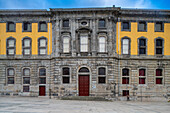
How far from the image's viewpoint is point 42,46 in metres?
27.4

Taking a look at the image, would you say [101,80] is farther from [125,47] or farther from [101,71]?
[125,47]

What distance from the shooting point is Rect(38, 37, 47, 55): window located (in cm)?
2736

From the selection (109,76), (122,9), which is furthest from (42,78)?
(122,9)

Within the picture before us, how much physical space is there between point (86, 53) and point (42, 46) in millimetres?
7200

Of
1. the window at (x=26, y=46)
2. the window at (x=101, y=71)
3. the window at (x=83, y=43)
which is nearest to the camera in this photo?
the window at (x=101, y=71)

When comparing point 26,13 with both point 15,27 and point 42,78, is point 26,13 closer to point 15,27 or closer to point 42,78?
point 15,27

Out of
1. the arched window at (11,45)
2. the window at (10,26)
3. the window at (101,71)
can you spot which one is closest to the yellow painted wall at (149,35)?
the window at (101,71)

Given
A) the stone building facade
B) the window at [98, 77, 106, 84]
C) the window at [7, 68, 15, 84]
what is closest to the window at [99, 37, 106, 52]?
the stone building facade

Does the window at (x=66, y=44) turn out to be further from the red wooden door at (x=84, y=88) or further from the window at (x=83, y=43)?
the red wooden door at (x=84, y=88)

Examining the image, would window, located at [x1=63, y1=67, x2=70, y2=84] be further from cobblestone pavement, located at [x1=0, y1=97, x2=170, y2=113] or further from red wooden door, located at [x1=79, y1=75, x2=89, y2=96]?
cobblestone pavement, located at [x1=0, y1=97, x2=170, y2=113]

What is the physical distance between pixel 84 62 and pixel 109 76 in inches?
163

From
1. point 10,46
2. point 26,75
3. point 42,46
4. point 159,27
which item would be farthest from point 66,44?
point 159,27

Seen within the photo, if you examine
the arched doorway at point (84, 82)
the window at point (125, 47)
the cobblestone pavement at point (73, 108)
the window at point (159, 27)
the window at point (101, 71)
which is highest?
the window at point (159, 27)

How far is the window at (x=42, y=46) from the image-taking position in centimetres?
2736
